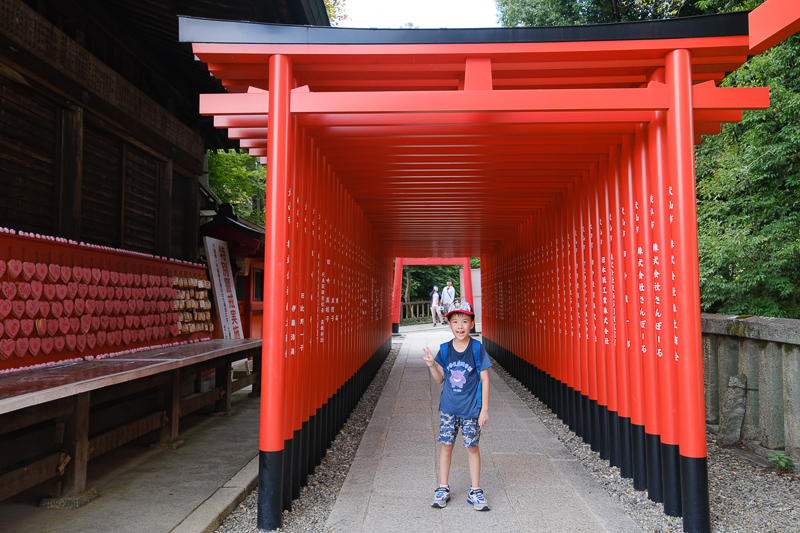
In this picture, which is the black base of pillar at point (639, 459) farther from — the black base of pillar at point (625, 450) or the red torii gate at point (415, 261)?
the red torii gate at point (415, 261)

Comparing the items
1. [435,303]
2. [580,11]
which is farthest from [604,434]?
[435,303]

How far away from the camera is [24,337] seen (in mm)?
3859

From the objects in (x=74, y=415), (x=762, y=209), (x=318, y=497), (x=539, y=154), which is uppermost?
(x=762, y=209)

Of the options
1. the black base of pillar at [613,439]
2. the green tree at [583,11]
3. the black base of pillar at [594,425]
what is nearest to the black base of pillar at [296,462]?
the black base of pillar at [613,439]

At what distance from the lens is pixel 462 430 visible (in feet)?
12.6

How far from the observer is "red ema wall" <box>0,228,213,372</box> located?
378cm

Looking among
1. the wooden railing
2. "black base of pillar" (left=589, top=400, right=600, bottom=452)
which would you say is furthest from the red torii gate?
"black base of pillar" (left=589, top=400, right=600, bottom=452)

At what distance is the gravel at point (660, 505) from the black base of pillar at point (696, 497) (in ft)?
0.47

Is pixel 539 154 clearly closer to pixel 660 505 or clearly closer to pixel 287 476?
pixel 660 505

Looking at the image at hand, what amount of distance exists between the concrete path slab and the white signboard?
257 centimetres

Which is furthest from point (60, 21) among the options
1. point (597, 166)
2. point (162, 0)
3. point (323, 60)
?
point (597, 166)

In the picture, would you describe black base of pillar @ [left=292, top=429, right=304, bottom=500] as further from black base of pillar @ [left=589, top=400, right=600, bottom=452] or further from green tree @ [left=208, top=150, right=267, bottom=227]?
green tree @ [left=208, top=150, right=267, bottom=227]

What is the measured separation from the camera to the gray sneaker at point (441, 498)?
3.87 m

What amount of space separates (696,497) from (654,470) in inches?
22.1
